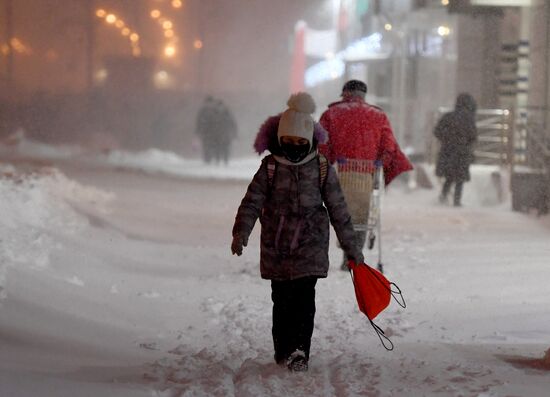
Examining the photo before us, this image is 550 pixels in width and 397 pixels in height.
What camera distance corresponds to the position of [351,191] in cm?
777

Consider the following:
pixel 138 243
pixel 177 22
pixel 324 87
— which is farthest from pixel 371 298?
pixel 177 22

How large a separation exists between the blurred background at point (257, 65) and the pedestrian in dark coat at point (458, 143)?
1.02 m

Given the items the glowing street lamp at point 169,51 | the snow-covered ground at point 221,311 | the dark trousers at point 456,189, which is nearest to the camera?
the snow-covered ground at point 221,311

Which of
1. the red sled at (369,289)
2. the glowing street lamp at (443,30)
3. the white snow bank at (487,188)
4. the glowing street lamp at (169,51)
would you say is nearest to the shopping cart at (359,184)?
the red sled at (369,289)

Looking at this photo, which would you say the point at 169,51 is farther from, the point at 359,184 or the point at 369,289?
the point at 369,289

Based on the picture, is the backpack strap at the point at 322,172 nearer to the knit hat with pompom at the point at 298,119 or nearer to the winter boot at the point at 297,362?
the knit hat with pompom at the point at 298,119

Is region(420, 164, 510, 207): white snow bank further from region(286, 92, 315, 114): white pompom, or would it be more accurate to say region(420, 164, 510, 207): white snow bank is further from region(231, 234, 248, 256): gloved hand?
region(231, 234, 248, 256): gloved hand

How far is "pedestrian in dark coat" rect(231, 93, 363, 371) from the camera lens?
16.3 ft

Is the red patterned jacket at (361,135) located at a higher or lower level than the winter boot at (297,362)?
higher

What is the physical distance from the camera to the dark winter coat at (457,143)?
1444 centimetres

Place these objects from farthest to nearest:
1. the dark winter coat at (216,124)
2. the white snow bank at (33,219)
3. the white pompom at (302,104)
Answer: the dark winter coat at (216,124) < the white snow bank at (33,219) < the white pompom at (302,104)

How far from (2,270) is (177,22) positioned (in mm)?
83487

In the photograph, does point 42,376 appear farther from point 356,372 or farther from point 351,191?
point 351,191

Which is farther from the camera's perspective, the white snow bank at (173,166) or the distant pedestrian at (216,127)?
the distant pedestrian at (216,127)
